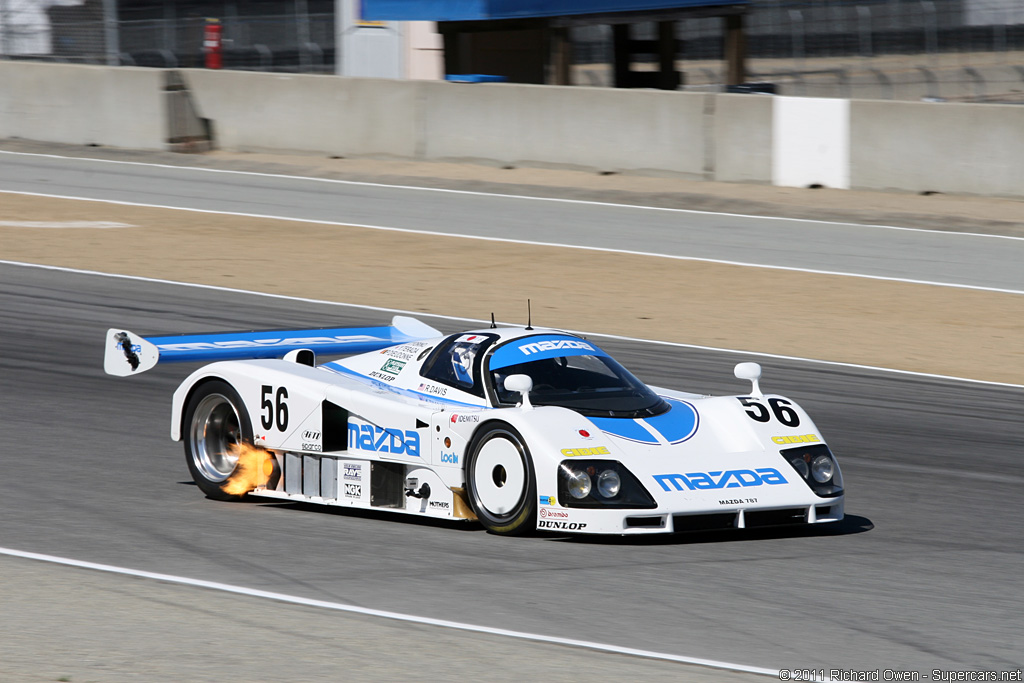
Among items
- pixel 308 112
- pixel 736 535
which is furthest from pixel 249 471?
pixel 308 112

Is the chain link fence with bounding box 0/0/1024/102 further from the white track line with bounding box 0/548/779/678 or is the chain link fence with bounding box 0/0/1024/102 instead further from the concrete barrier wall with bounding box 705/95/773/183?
the white track line with bounding box 0/548/779/678

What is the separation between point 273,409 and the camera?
901 centimetres

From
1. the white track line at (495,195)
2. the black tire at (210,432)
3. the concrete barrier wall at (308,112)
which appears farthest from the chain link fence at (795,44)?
the black tire at (210,432)

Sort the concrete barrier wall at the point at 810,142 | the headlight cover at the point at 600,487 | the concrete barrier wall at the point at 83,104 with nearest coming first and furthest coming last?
the headlight cover at the point at 600,487 < the concrete barrier wall at the point at 810,142 < the concrete barrier wall at the point at 83,104

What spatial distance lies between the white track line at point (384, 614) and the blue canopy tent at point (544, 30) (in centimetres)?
2314

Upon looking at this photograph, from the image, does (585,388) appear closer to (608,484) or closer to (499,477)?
(499,477)

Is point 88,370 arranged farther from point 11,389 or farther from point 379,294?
point 379,294

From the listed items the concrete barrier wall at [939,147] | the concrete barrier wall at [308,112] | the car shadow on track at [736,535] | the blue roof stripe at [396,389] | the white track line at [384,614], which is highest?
the concrete barrier wall at [308,112]

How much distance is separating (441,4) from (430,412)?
2265 centimetres

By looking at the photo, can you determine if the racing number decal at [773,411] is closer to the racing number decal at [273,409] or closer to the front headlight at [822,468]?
the front headlight at [822,468]

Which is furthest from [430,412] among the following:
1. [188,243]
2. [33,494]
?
[188,243]

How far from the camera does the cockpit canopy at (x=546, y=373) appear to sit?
328 inches

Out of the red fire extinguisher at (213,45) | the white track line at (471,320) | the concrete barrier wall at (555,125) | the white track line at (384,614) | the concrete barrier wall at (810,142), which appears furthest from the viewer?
the red fire extinguisher at (213,45)

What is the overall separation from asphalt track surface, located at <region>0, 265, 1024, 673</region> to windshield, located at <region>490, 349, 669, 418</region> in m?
0.76
